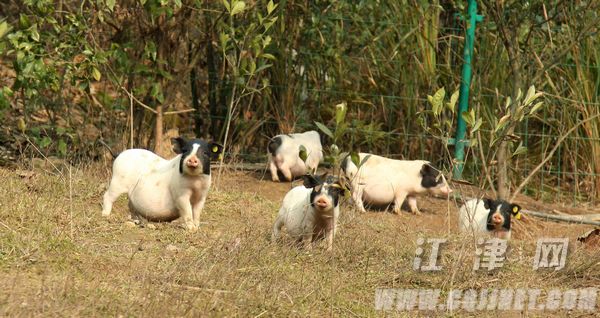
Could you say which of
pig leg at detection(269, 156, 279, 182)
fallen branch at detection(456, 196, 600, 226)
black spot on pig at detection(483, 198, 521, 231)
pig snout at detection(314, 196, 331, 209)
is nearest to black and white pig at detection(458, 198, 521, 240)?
black spot on pig at detection(483, 198, 521, 231)

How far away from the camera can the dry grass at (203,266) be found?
17.5 ft

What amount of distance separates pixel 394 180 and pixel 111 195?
314cm

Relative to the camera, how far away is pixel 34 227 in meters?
6.49

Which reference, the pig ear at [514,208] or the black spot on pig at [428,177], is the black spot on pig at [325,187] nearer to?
the pig ear at [514,208]

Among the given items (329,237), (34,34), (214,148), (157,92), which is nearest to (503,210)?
(329,237)

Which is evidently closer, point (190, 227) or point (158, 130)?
point (190, 227)

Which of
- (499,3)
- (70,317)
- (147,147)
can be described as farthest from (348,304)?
(147,147)

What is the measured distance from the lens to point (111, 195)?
26.3 ft

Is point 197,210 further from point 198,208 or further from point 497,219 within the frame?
point 497,219

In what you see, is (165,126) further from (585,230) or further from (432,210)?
(585,230)

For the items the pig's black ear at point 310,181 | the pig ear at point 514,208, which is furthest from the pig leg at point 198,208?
the pig ear at point 514,208

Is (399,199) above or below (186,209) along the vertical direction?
below

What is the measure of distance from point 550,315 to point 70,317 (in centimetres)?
288

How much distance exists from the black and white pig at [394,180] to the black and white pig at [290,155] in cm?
63
